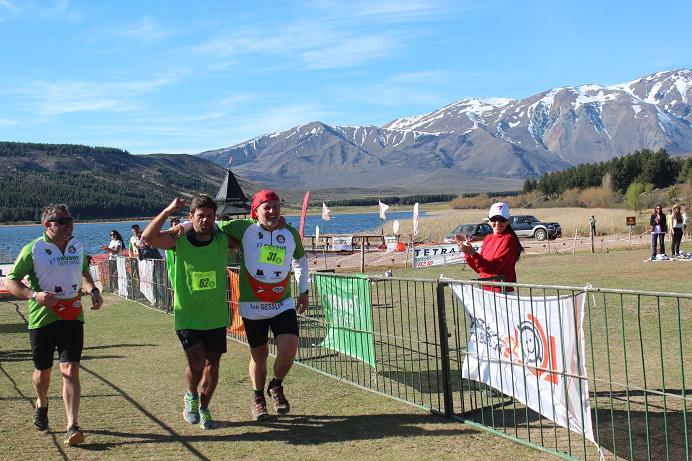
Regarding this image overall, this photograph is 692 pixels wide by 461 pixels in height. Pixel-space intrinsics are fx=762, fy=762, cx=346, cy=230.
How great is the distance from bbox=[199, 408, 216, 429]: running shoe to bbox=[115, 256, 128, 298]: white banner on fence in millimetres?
14051

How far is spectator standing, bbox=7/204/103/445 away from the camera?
620cm

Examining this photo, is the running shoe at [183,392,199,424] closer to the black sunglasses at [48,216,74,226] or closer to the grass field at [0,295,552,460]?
the grass field at [0,295,552,460]

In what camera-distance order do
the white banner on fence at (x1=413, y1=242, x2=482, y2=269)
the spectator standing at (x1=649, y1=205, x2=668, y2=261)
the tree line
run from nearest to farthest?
the spectator standing at (x1=649, y1=205, x2=668, y2=261) → the white banner on fence at (x1=413, y1=242, x2=482, y2=269) → the tree line

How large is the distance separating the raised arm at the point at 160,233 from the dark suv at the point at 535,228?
133 feet

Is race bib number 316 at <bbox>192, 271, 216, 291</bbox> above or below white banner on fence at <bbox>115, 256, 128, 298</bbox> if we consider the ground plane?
above

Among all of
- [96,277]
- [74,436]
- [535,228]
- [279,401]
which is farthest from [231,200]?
[535,228]

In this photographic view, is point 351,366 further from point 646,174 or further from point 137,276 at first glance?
point 646,174

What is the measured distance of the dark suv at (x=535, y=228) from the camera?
45.8 metres

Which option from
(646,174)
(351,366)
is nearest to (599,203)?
(646,174)

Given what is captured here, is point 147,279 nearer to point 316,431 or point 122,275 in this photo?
point 122,275

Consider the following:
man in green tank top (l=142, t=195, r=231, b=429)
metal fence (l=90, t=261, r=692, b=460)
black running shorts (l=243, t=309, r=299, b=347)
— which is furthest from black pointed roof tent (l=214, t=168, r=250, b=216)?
man in green tank top (l=142, t=195, r=231, b=429)

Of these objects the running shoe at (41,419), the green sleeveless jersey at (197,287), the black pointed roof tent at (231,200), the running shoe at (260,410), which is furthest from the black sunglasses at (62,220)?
the black pointed roof tent at (231,200)

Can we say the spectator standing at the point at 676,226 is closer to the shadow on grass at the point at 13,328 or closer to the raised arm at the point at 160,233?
the shadow on grass at the point at 13,328

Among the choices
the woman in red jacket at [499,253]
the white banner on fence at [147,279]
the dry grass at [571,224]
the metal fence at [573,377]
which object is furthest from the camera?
the dry grass at [571,224]
